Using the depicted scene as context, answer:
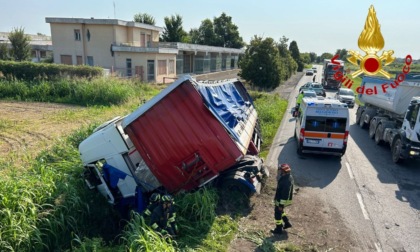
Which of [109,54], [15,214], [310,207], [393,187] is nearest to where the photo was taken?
[15,214]

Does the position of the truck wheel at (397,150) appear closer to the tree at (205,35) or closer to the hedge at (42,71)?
the hedge at (42,71)

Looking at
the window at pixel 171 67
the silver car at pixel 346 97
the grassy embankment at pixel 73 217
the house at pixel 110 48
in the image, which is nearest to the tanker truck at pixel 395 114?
the silver car at pixel 346 97

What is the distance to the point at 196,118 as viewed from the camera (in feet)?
21.9

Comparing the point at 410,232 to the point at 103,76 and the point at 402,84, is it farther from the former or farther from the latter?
the point at 103,76

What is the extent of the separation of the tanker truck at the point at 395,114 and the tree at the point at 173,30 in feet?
137

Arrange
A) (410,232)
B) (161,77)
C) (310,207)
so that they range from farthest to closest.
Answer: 1. (161,77)
2. (310,207)
3. (410,232)

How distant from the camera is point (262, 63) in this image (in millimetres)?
28438

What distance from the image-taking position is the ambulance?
1112cm

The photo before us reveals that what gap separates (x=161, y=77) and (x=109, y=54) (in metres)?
6.31

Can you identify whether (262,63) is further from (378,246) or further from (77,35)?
(378,246)

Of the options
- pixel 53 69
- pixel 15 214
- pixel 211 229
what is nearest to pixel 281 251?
pixel 211 229

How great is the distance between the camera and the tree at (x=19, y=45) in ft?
120

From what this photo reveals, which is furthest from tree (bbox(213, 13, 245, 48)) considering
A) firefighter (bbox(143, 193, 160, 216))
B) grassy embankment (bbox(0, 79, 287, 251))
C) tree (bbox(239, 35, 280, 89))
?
firefighter (bbox(143, 193, 160, 216))

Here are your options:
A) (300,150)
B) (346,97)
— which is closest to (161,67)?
(346,97)
